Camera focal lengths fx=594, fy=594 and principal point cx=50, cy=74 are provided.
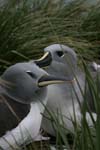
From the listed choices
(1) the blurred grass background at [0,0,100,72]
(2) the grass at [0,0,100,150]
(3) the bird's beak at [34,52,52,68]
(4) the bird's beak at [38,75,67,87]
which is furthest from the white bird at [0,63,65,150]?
(1) the blurred grass background at [0,0,100,72]

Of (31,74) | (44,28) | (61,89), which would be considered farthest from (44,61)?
(44,28)

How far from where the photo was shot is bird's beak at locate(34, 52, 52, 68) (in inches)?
189

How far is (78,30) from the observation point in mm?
6969

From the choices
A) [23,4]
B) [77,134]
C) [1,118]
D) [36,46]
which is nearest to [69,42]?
[36,46]

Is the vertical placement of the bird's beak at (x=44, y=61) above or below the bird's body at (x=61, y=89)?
above

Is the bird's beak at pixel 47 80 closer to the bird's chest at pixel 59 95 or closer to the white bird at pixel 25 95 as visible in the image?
the white bird at pixel 25 95

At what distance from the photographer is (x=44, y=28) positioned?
6.47 metres

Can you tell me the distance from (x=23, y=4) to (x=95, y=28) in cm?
118

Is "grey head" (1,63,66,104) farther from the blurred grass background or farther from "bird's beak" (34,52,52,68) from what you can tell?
the blurred grass background

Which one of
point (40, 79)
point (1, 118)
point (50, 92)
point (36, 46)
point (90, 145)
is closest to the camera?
point (90, 145)

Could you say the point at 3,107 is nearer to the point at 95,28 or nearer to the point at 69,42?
the point at 69,42

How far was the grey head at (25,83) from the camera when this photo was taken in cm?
435

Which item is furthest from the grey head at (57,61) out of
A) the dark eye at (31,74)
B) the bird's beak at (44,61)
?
the dark eye at (31,74)

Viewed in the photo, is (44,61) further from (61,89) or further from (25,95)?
(25,95)
